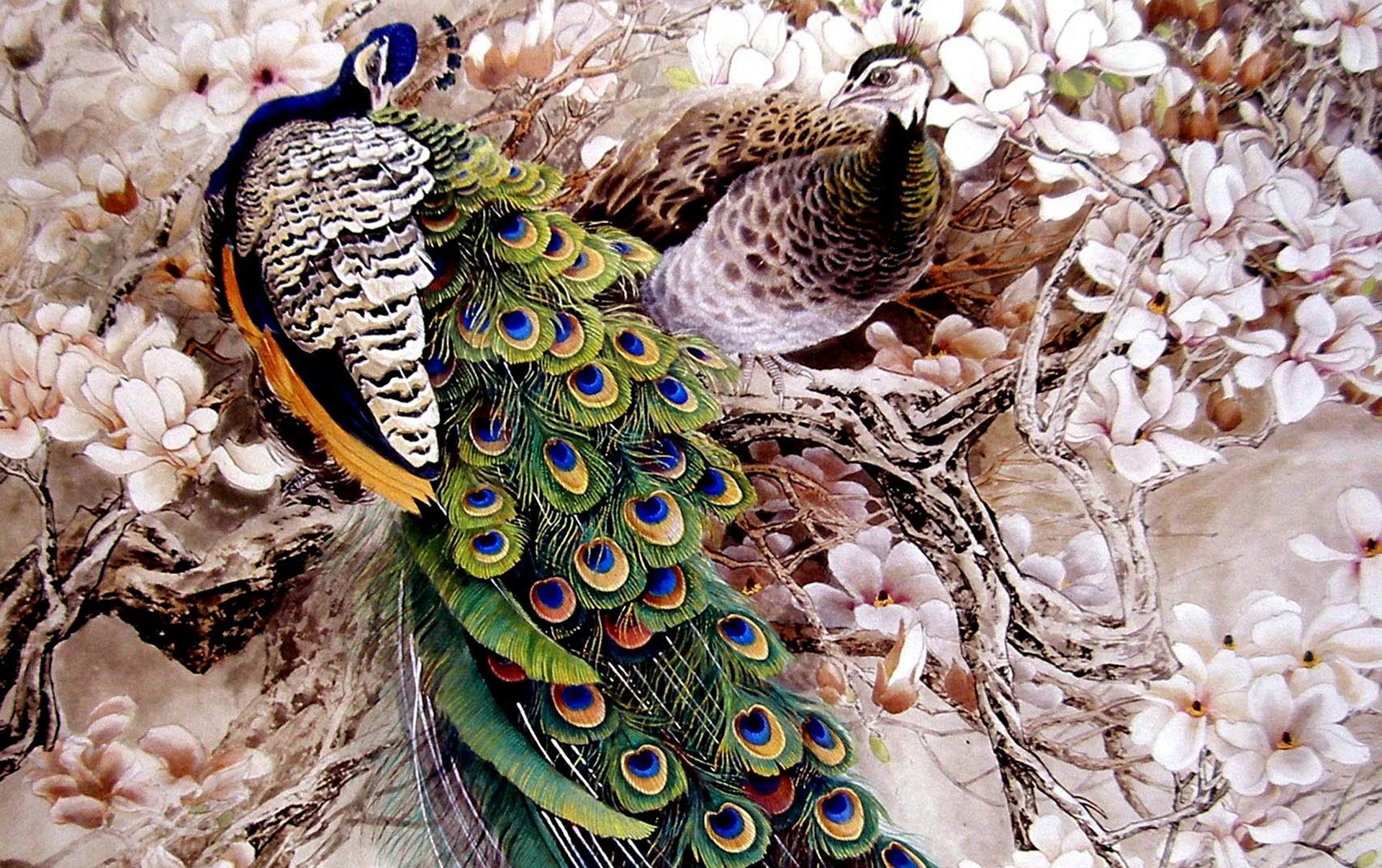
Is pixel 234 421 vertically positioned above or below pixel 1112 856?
above

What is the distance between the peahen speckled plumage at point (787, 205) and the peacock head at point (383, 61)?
0.26 meters

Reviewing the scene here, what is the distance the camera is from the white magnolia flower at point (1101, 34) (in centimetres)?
107

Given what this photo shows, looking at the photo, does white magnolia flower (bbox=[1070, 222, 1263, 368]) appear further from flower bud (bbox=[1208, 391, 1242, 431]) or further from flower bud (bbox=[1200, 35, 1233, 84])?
flower bud (bbox=[1200, 35, 1233, 84])

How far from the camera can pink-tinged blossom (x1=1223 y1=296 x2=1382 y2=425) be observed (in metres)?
1.08

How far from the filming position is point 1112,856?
3.94ft

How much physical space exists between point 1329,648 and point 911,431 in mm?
521

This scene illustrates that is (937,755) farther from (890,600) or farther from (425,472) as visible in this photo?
(425,472)

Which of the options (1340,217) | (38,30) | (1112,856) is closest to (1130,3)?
(1340,217)

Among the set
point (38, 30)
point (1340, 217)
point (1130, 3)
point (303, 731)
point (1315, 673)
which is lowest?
point (303, 731)

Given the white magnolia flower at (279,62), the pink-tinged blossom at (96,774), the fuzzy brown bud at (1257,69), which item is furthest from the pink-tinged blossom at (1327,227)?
the pink-tinged blossom at (96,774)

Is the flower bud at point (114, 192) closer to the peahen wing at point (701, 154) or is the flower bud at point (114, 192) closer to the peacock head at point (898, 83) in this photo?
the peahen wing at point (701, 154)

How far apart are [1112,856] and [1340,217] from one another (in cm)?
78

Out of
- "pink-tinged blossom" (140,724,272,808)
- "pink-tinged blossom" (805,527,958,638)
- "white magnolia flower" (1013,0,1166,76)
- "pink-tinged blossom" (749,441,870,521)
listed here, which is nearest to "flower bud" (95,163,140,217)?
"pink-tinged blossom" (140,724,272,808)

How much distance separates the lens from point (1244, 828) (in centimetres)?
117
